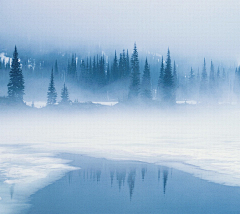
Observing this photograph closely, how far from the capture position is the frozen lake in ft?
26.7

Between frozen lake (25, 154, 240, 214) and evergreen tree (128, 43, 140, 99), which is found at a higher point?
evergreen tree (128, 43, 140, 99)

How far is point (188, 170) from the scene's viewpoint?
39.8ft

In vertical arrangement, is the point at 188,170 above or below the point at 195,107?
below

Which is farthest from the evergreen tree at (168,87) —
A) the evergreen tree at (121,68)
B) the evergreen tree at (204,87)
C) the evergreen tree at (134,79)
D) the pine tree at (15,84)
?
the pine tree at (15,84)

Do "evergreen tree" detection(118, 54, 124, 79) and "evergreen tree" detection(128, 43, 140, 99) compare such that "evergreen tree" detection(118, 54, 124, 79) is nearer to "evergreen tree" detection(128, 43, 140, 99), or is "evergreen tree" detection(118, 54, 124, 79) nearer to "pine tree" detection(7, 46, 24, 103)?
"evergreen tree" detection(128, 43, 140, 99)

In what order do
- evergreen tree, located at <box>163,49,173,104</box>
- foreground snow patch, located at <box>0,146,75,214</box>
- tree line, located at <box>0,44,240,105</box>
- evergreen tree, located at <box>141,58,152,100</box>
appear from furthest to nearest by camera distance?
evergreen tree, located at <box>163,49,173,104</box> < evergreen tree, located at <box>141,58,152,100</box> < tree line, located at <box>0,44,240,105</box> < foreground snow patch, located at <box>0,146,75,214</box>

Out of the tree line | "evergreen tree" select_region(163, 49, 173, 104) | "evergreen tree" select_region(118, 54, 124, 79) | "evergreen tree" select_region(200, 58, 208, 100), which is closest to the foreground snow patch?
the tree line

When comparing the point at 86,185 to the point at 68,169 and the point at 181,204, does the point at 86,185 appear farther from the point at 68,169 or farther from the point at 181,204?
the point at 181,204

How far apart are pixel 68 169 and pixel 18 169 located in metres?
1.81

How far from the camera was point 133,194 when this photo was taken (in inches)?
363

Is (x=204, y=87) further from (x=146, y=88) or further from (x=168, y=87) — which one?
(x=146, y=88)

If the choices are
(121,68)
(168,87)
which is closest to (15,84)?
(168,87)

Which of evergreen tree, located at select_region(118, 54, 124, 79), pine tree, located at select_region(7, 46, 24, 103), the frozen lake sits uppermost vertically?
evergreen tree, located at select_region(118, 54, 124, 79)

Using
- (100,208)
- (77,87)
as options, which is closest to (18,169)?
(100,208)
